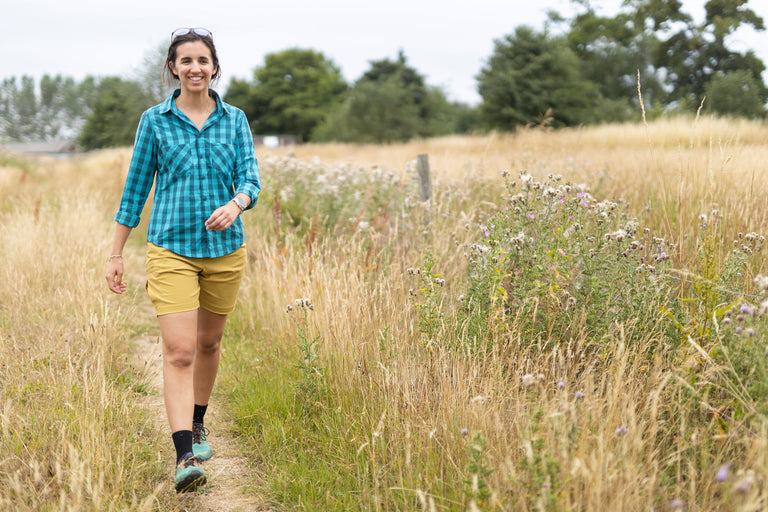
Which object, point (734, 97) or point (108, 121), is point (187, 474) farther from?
point (108, 121)

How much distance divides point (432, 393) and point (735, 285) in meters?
1.76

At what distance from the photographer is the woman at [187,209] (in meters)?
2.77

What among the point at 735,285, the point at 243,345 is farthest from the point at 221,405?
the point at 735,285

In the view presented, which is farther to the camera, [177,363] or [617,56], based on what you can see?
[617,56]

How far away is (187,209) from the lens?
2.81m

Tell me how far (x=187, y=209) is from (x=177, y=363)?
2.38 ft

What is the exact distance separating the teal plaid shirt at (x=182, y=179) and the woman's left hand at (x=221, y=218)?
0.16m

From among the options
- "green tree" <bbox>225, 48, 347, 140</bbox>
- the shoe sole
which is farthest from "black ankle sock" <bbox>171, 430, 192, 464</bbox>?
"green tree" <bbox>225, 48, 347, 140</bbox>

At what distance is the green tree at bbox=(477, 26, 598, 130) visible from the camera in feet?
110

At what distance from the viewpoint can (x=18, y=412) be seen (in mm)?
2961

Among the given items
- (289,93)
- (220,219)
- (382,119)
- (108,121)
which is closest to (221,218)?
(220,219)

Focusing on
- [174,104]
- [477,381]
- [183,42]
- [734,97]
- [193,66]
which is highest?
[734,97]

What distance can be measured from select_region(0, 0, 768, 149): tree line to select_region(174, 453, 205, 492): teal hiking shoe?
1949cm

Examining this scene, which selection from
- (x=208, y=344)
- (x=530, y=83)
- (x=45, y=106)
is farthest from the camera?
(x=45, y=106)
